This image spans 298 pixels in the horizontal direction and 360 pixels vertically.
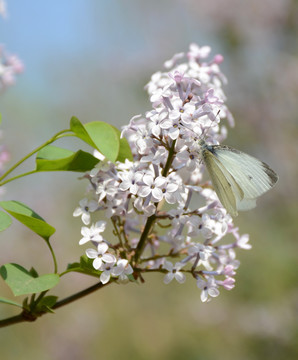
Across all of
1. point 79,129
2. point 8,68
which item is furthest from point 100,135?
point 8,68

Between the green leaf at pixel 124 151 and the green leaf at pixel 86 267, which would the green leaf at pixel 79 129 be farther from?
the green leaf at pixel 86 267

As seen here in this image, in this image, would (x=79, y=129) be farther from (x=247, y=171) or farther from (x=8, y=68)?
(x=8, y=68)

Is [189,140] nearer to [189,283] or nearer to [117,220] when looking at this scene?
[117,220]

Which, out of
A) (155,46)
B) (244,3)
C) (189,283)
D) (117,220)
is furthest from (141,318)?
(117,220)

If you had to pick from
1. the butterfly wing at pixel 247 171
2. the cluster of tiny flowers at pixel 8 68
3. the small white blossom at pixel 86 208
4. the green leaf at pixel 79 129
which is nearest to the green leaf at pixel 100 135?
the green leaf at pixel 79 129

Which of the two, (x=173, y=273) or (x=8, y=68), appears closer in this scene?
(x=173, y=273)
